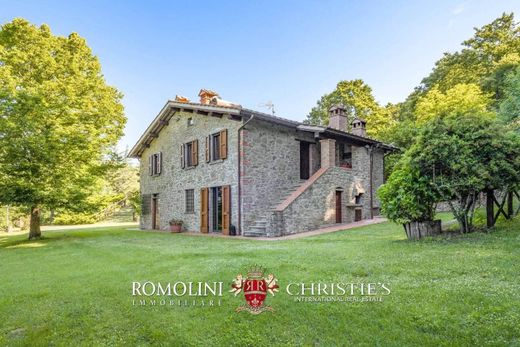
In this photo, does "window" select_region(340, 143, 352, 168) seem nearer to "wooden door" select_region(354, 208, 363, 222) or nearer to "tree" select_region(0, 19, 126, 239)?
"wooden door" select_region(354, 208, 363, 222)

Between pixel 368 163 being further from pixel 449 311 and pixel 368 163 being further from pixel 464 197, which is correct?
pixel 449 311

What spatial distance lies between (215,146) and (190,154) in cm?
240

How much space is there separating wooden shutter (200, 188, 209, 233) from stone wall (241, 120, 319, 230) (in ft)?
9.04

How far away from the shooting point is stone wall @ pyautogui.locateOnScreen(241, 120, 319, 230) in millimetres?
12938

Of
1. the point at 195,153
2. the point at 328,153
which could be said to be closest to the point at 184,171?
the point at 195,153

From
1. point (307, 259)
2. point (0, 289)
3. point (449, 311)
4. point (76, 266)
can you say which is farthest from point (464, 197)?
point (0, 289)

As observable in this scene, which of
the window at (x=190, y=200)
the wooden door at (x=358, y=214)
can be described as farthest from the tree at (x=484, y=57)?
the window at (x=190, y=200)

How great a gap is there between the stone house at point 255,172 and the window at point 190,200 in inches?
2.1

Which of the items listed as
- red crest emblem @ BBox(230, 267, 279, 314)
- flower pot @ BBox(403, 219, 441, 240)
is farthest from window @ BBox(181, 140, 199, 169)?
red crest emblem @ BBox(230, 267, 279, 314)

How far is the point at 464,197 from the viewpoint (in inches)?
299

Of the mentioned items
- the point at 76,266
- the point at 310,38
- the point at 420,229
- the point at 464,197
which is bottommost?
the point at 76,266

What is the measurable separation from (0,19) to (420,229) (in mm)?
20649

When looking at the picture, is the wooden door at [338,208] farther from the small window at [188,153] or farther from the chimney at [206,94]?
the chimney at [206,94]

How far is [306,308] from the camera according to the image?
3.76 meters
